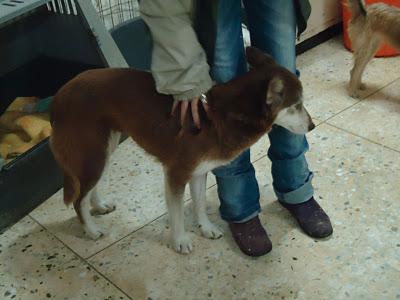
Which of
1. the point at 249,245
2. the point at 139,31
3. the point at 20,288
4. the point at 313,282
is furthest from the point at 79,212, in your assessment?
the point at 139,31

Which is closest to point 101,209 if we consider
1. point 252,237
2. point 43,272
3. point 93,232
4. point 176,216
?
point 93,232

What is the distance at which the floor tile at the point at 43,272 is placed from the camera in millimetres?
1947

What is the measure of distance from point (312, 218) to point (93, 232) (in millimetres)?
923

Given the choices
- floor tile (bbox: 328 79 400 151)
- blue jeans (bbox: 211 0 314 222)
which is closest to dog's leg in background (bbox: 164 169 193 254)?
blue jeans (bbox: 211 0 314 222)

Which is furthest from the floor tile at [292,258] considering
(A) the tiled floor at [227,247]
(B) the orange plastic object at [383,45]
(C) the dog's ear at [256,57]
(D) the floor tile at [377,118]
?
(B) the orange plastic object at [383,45]

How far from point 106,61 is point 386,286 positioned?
1746mm

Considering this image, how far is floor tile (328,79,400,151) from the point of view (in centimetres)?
271

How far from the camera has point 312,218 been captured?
2107 millimetres

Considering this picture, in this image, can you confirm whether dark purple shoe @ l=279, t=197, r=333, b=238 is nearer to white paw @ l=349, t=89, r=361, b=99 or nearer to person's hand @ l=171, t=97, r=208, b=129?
person's hand @ l=171, t=97, r=208, b=129

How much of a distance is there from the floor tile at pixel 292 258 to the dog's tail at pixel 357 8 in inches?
46.5

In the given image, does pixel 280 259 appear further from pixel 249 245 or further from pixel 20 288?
pixel 20 288

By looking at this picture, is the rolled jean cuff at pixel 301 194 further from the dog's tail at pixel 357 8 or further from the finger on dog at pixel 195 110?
the dog's tail at pixel 357 8

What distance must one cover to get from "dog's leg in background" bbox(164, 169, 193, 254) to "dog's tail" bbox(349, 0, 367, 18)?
6.25ft

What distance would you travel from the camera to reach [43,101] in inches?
109
